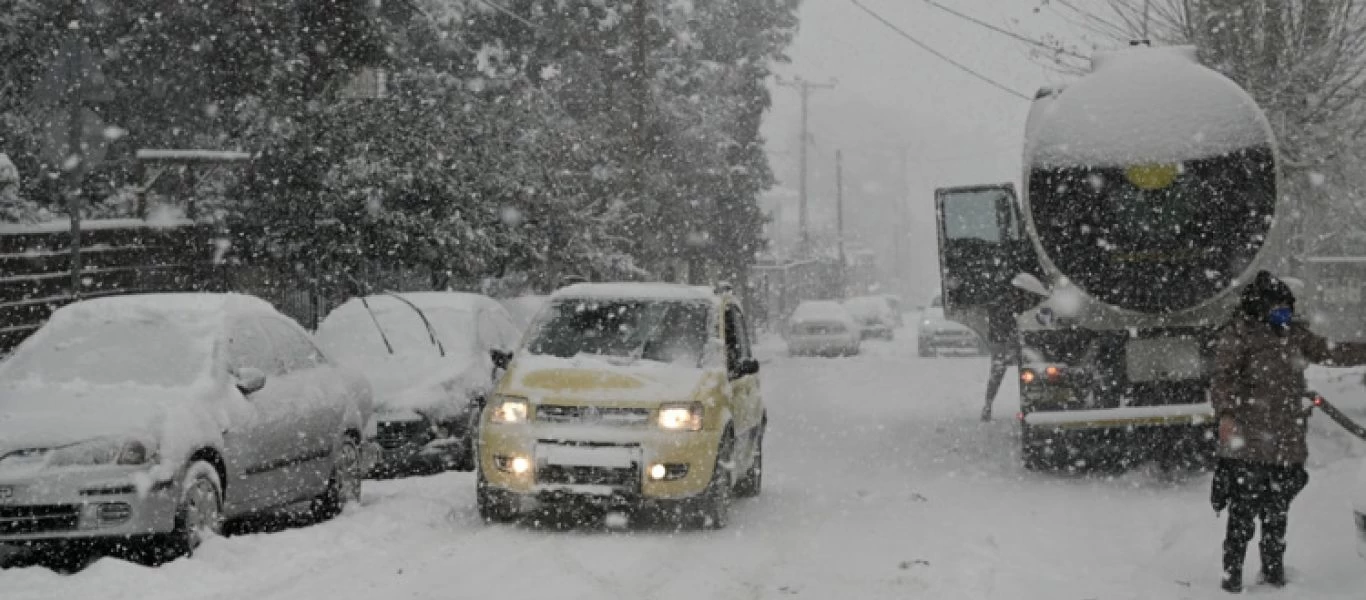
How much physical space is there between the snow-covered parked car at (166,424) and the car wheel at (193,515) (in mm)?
11

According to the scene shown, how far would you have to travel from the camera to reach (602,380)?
33.1 feet

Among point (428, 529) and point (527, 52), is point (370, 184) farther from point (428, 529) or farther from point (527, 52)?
point (527, 52)

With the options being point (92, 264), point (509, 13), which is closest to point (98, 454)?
point (92, 264)

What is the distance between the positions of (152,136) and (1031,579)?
62.3 ft

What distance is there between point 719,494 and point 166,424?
12.3ft

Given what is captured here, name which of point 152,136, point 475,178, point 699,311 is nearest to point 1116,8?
point 475,178

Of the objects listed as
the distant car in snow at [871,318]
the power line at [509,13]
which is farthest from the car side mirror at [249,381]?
the distant car in snow at [871,318]

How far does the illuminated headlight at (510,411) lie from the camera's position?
9984 millimetres

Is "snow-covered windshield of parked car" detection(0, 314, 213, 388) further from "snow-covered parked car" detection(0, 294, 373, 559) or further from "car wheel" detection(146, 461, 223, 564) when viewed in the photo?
"car wheel" detection(146, 461, 223, 564)

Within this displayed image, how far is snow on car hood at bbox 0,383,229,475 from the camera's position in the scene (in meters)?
7.91

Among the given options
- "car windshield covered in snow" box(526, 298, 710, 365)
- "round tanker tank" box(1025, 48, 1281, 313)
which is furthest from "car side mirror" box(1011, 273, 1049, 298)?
"car windshield covered in snow" box(526, 298, 710, 365)

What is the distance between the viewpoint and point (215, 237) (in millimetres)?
19094

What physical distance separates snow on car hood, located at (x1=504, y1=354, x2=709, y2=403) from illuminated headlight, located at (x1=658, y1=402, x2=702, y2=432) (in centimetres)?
6

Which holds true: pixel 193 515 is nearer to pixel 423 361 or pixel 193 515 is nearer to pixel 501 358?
pixel 501 358
